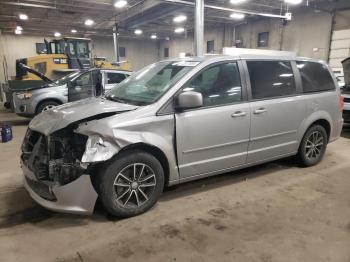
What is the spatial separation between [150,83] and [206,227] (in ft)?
5.53

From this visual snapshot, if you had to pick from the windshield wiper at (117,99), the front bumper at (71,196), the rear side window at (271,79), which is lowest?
the front bumper at (71,196)

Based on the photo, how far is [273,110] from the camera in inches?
134

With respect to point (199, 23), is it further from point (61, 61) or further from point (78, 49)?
point (78, 49)

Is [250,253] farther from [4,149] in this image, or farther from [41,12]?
[41,12]

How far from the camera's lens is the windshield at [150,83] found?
2.93 meters

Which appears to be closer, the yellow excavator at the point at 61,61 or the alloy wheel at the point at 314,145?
the alloy wheel at the point at 314,145

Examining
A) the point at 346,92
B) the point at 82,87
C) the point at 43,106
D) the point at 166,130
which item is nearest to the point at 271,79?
the point at 166,130

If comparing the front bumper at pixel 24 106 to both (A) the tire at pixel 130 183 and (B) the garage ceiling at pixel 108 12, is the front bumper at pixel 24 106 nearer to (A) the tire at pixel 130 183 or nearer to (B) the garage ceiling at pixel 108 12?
(B) the garage ceiling at pixel 108 12

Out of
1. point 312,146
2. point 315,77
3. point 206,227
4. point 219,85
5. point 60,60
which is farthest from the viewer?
point 60,60

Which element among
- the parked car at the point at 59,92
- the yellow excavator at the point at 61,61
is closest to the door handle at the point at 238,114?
the parked car at the point at 59,92

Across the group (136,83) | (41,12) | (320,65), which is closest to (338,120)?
(320,65)

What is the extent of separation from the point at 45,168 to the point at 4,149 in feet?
10.7

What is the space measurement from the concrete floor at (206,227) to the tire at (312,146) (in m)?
0.45

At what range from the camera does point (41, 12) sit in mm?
13617
